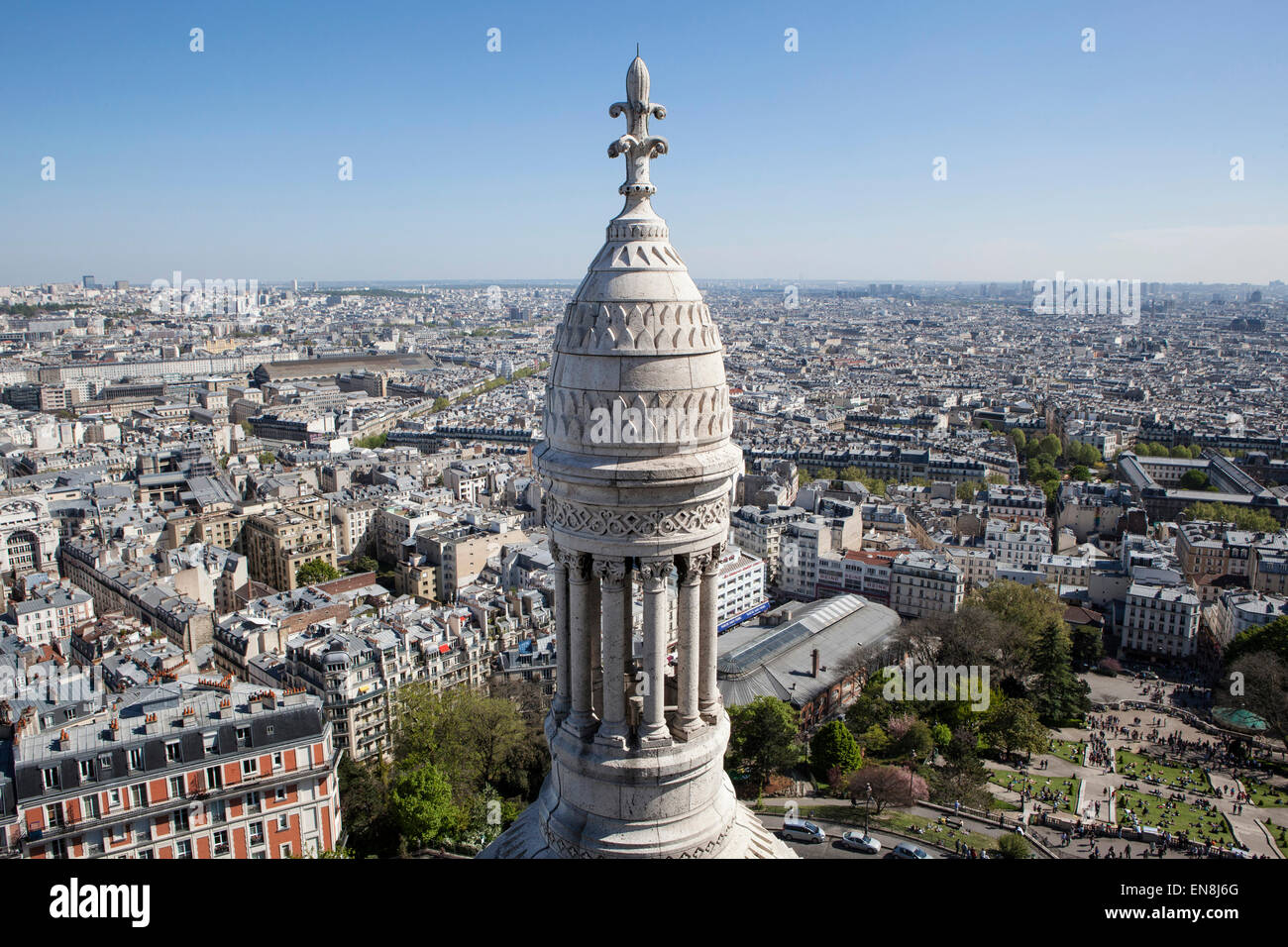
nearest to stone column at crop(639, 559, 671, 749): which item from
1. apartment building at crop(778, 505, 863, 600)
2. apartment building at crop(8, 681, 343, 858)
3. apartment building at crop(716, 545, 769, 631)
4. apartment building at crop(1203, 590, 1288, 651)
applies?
apartment building at crop(8, 681, 343, 858)

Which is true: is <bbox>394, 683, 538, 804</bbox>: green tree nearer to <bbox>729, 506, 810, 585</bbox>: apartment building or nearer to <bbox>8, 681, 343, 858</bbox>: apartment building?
<bbox>8, 681, 343, 858</bbox>: apartment building

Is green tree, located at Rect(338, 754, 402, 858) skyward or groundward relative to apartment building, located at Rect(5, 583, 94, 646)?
groundward

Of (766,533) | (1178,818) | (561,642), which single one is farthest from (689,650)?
(766,533)

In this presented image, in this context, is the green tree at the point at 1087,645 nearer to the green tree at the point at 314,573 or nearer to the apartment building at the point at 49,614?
the green tree at the point at 314,573

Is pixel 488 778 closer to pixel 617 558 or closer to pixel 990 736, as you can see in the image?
pixel 990 736
